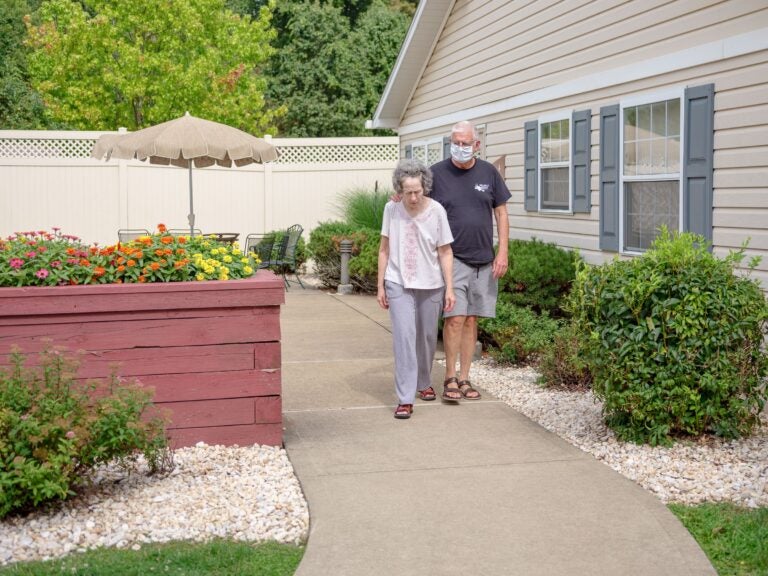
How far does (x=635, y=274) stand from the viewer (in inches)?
237

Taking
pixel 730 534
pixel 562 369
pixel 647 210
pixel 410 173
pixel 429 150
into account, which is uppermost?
pixel 429 150

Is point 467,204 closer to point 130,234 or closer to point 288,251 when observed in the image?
point 288,251

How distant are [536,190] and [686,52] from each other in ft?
11.6

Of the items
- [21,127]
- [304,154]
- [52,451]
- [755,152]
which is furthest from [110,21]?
[52,451]

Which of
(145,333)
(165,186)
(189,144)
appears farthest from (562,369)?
(165,186)

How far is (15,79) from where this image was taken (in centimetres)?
2923

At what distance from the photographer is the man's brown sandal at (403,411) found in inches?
269

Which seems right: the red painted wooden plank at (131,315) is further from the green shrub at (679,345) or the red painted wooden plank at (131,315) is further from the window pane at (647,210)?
the window pane at (647,210)

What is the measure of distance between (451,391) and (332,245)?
8533 mm

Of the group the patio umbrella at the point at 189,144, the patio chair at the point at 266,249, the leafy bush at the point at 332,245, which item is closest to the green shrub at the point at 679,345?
the patio umbrella at the point at 189,144

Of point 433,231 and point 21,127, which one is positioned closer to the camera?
point 433,231

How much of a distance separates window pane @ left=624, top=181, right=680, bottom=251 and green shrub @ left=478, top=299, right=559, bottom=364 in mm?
1162

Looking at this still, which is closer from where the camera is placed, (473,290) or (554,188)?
(473,290)

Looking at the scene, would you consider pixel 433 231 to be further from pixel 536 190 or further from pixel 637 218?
pixel 536 190
